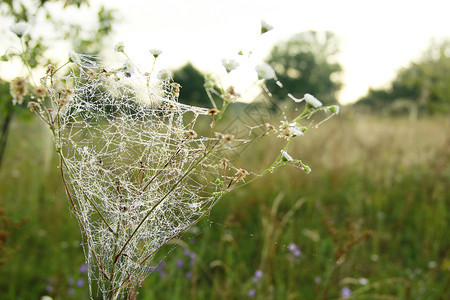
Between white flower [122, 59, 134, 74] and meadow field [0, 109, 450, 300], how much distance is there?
1.04m

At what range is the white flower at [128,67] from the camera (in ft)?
2.61

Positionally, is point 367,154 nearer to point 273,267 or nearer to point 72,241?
point 273,267

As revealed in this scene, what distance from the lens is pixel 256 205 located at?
3.96 metres

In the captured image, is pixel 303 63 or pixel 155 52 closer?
pixel 155 52

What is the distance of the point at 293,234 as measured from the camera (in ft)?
11.1

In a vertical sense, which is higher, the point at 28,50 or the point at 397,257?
the point at 28,50

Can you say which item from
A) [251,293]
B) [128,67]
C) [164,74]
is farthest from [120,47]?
[251,293]

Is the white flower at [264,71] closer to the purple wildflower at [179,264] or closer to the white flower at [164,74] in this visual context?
the white flower at [164,74]

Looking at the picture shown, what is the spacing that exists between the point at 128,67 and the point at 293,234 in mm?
2916

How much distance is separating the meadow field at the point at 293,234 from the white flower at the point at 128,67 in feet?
3.40

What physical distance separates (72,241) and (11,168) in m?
2.30

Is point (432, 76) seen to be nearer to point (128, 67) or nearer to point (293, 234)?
point (293, 234)

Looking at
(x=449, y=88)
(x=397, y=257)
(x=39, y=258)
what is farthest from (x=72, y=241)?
(x=449, y=88)

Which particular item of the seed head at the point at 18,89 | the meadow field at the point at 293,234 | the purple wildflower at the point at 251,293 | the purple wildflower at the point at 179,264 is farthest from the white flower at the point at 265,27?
the purple wildflower at the point at 179,264
